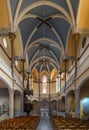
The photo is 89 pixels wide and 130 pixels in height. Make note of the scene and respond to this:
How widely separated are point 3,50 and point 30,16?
17.0ft

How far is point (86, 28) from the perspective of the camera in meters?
26.5

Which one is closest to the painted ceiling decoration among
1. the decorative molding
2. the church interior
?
the church interior

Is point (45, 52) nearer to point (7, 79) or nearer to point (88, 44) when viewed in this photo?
point (88, 44)

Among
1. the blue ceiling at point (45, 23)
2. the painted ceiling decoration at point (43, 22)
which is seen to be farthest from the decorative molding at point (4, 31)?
the blue ceiling at point (45, 23)

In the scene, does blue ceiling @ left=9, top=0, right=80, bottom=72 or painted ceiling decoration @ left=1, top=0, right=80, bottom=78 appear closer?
painted ceiling decoration @ left=1, top=0, right=80, bottom=78

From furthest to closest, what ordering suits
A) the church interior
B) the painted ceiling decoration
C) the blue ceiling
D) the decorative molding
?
the blue ceiling
the painted ceiling decoration
the decorative molding
the church interior

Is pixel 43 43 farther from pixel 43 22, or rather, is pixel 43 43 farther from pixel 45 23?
pixel 43 22

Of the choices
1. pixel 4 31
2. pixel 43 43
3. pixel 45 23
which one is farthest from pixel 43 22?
pixel 43 43

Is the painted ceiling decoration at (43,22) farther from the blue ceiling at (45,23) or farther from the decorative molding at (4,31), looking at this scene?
the decorative molding at (4,31)

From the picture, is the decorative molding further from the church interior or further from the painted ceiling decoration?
the painted ceiling decoration

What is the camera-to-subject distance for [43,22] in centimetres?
3375

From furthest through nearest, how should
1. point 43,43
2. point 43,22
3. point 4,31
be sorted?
point 43,43 < point 43,22 < point 4,31

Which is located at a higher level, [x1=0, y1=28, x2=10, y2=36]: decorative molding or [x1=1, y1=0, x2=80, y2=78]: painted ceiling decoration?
[x1=1, y1=0, x2=80, y2=78]: painted ceiling decoration

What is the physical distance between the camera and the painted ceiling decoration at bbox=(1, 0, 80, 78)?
26.6 metres
